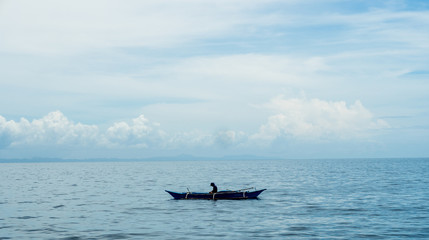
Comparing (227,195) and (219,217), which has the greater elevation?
(227,195)

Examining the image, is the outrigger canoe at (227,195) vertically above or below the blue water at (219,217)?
above

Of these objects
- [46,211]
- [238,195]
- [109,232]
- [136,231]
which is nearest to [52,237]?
[109,232]

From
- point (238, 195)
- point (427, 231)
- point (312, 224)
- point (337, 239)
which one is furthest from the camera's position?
point (238, 195)

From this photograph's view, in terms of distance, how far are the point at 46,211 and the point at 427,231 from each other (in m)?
36.2

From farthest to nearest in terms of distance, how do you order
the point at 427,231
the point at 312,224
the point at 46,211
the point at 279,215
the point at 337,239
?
the point at 46,211 < the point at 279,215 < the point at 312,224 < the point at 427,231 < the point at 337,239

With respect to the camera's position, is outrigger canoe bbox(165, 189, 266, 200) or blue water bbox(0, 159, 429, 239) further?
outrigger canoe bbox(165, 189, 266, 200)

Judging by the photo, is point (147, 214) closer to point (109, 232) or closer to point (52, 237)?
point (109, 232)

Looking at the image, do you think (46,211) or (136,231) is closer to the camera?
(136,231)

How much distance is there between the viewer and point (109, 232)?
33344mm

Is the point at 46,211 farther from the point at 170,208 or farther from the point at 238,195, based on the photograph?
the point at 238,195

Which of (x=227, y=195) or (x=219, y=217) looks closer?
(x=219, y=217)

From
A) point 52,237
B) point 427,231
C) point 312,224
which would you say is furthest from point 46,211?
point 427,231

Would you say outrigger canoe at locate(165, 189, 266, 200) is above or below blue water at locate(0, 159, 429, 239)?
above

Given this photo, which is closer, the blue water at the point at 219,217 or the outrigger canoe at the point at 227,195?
the blue water at the point at 219,217
